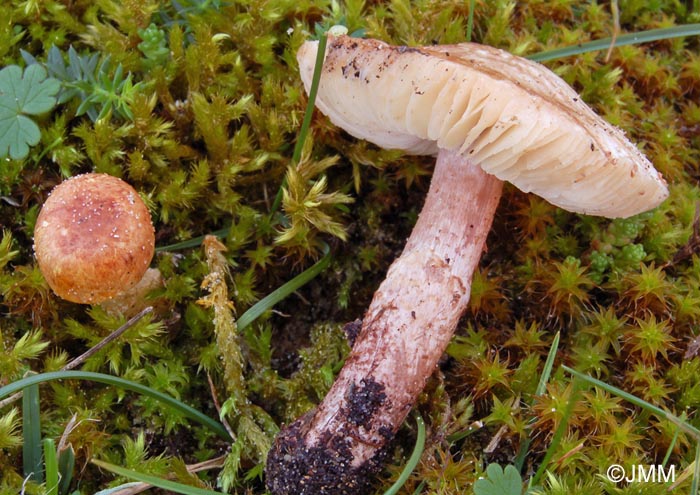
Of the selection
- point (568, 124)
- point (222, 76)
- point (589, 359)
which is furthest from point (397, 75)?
point (589, 359)

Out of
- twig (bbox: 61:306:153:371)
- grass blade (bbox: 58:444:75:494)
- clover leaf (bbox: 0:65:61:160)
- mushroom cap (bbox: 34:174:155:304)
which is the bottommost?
grass blade (bbox: 58:444:75:494)

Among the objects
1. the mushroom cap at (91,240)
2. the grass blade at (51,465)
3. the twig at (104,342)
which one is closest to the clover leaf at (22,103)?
the mushroom cap at (91,240)

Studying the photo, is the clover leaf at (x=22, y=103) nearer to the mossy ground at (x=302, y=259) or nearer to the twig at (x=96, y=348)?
the mossy ground at (x=302, y=259)

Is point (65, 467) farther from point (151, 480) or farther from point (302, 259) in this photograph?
point (302, 259)

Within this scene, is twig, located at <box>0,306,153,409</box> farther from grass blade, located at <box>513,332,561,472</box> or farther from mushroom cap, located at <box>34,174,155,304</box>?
grass blade, located at <box>513,332,561,472</box>

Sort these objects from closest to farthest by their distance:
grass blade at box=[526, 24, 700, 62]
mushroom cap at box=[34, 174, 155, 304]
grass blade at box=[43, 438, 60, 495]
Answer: grass blade at box=[43, 438, 60, 495] → mushroom cap at box=[34, 174, 155, 304] → grass blade at box=[526, 24, 700, 62]

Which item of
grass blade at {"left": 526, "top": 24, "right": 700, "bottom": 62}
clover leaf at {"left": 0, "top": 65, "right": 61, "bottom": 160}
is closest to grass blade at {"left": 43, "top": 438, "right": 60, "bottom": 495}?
clover leaf at {"left": 0, "top": 65, "right": 61, "bottom": 160}
